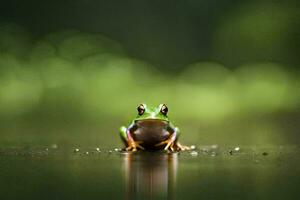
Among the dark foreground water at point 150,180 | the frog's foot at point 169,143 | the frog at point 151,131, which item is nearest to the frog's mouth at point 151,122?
the frog at point 151,131

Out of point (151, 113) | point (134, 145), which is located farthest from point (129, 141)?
point (151, 113)

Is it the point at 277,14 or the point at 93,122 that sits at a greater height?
the point at 277,14

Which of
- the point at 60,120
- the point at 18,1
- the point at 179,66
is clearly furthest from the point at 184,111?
the point at 18,1

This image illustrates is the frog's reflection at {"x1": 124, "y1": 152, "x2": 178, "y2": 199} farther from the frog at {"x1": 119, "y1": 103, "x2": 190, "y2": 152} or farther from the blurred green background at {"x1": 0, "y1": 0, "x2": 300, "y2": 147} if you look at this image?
the blurred green background at {"x1": 0, "y1": 0, "x2": 300, "y2": 147}

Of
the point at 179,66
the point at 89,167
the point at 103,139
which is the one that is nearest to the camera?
the point at 89,167

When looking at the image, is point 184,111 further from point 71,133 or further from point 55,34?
point 55,34

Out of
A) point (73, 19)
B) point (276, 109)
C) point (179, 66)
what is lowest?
point (276, 109)
